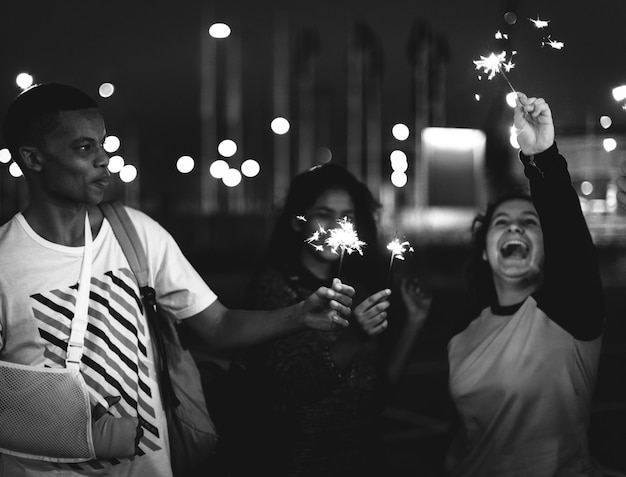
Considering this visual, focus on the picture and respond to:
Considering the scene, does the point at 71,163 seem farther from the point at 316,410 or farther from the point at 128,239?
the point at 316,410

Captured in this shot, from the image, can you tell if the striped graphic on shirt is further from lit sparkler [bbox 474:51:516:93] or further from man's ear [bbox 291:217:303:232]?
lit sparkler [bbox 474:51:516:93]

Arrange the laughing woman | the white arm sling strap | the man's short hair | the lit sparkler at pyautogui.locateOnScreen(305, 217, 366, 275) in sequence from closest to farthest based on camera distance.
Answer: the white arm sling strap < the man's short hair < the lit sparkler at pyautogui.locateOnScreen(305, 217, 366, 275) < the laughing woman

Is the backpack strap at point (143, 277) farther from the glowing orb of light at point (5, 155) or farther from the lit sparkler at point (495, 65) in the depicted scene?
the lit sparkler at point (495, 65)

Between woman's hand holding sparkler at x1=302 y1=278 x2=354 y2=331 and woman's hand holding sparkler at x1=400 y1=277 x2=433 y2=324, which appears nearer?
woman's hand holding sparkler at x1=302 y1=278 x2=354 y2=331

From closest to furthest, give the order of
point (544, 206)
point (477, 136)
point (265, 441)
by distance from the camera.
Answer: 1. point (544, 206)
2. point (265, 441)
3. point (477, 136)

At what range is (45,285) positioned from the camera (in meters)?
2.91

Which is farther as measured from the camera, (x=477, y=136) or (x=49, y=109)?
(x=477, y=136)

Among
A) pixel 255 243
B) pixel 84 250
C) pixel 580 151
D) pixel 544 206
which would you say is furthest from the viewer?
pixel 580 151

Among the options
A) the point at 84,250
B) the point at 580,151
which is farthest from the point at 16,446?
the point at 580,151

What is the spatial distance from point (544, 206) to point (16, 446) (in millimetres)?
2255

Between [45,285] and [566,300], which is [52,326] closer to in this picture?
[45,285]

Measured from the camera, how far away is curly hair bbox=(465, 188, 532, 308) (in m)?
4.11

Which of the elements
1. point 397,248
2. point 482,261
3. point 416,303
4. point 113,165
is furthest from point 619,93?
point 113,165

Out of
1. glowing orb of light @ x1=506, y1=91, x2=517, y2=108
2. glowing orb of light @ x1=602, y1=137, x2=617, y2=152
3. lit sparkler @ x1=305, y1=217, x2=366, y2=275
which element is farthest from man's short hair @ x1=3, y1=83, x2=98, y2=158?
glowing orb of light @ x1=602, y1=137, x2=617, y2=152
